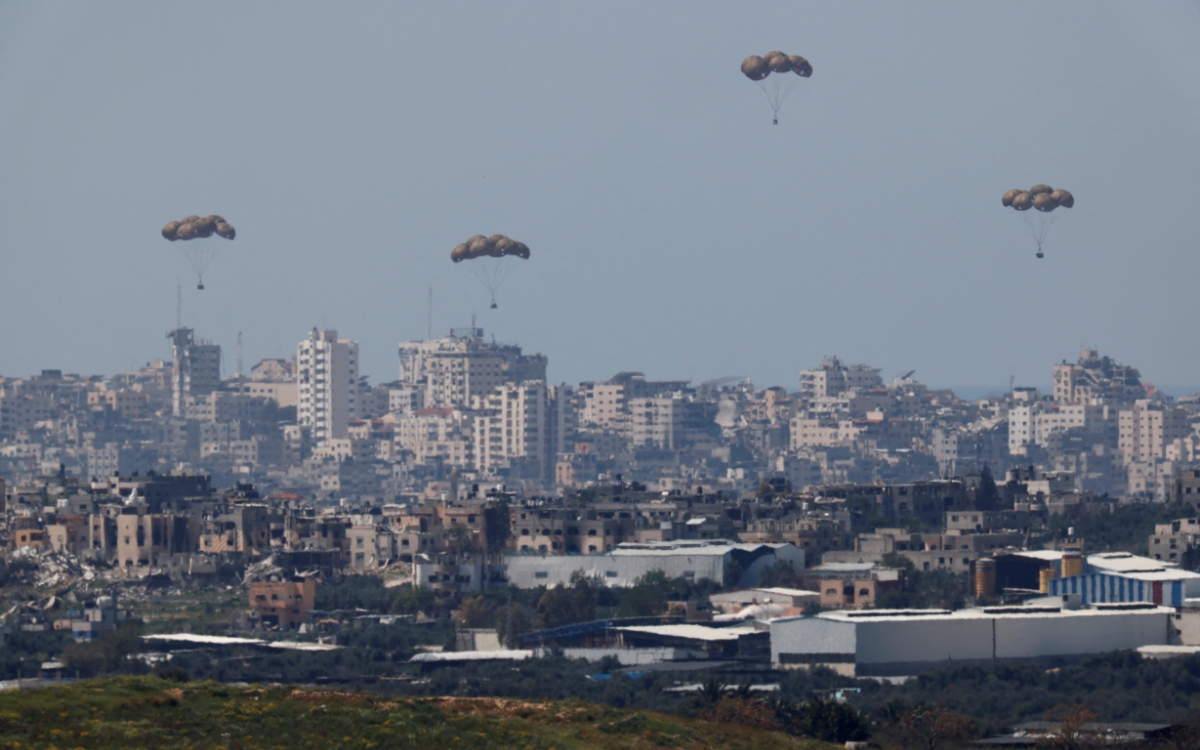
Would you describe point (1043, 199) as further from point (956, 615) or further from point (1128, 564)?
point (956, 615)

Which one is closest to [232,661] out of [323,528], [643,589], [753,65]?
[643,589]

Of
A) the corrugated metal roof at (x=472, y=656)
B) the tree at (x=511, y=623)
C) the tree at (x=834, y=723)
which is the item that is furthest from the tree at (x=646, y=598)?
the tree at (x=834, y=723)

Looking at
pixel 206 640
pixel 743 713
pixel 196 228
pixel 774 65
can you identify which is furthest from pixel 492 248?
pixel 743 713

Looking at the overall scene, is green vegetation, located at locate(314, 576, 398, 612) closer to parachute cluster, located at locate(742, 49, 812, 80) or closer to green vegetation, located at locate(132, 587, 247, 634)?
green vegetation, located at locate(132, 587, 247, 634)

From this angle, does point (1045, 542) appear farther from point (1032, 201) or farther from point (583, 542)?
point (1032, 201)

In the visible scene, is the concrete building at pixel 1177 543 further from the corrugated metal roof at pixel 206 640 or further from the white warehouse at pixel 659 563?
the corrugated metal roof at pixel 206 640

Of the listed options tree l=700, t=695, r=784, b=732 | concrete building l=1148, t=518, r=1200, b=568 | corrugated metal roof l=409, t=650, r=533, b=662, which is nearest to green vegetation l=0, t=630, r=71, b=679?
corrugated metal roof l=409, t=650, r=533, b=662
